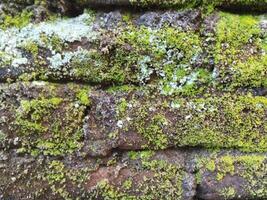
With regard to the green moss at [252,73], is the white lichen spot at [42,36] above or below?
above

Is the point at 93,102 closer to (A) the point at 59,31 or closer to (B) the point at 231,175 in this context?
(A) the point at 59,31

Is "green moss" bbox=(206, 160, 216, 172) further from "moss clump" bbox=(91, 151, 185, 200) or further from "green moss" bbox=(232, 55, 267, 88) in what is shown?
"green moss" bbox=(232, 55, 267, 88)

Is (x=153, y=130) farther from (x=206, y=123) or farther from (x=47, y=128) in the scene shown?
(x=47, y=128)

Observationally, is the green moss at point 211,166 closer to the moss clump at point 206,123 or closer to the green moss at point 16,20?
the moss clump at point 206,123

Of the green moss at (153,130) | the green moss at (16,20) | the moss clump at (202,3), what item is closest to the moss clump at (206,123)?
the green moss at (153,130)

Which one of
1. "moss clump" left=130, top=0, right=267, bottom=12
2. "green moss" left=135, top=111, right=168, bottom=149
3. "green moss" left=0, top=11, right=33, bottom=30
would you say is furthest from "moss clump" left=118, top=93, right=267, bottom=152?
"green moss" left=0, top=11, right=33, bottom=30

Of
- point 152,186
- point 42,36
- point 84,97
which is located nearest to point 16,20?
point 42,36

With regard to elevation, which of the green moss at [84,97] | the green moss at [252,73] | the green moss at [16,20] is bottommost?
the green moss at [84,97]
